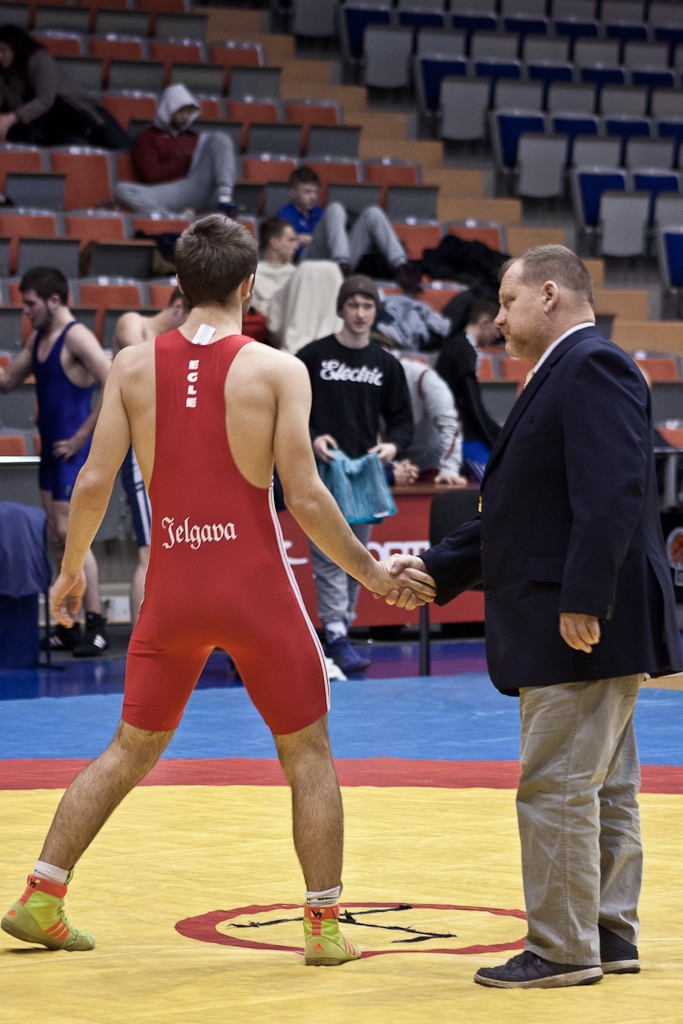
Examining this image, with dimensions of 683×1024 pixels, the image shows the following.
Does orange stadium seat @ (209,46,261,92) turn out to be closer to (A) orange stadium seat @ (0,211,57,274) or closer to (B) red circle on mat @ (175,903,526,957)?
(A) orange stadium seat @ (0,211,57,274)

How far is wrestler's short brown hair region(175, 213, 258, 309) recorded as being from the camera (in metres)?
2.89

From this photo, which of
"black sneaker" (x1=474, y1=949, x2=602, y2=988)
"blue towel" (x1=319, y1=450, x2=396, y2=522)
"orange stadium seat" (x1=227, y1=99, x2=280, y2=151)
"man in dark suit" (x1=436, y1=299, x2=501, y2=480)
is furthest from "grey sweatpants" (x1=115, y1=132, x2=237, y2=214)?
"black sneaker" (x1=474, y1=949, x2=602, y2=988)

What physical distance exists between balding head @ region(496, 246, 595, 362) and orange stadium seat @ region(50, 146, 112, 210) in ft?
29.8

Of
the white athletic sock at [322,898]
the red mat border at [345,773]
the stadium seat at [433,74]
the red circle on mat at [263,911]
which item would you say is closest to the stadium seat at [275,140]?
the stadium seat at [433,74]

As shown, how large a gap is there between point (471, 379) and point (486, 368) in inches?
81.4

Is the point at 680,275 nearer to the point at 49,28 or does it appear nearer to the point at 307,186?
the point at 307,186

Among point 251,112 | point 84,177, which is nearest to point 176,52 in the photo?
point 251,112

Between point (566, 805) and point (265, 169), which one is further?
point (265, 169)

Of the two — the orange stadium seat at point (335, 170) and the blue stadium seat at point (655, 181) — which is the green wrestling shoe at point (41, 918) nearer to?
the orange stadium seat at point (335, 170)

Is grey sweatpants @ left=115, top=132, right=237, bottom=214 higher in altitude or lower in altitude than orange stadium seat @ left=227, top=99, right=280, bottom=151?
lower

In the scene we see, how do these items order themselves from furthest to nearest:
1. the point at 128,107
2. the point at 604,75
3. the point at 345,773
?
the point at 604,75
the point at 128,107
the point at 345,773

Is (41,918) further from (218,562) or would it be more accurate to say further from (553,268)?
(553,268)

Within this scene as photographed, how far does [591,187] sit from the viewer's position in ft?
43.9

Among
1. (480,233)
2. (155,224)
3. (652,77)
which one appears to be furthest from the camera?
(652,77)
